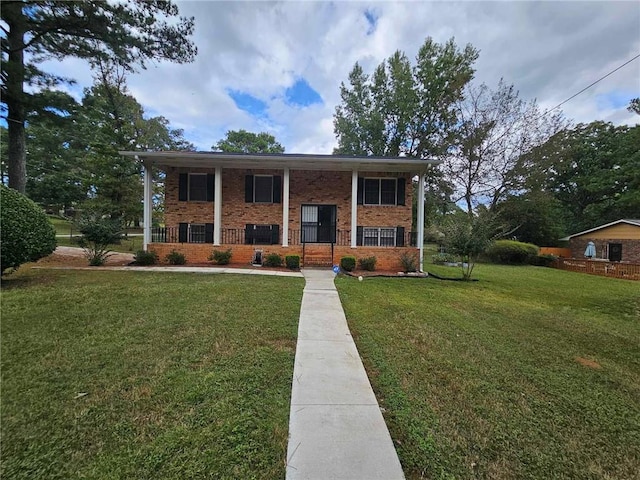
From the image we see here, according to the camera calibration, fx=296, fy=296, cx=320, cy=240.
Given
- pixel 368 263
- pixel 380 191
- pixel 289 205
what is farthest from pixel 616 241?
pixel 289 205

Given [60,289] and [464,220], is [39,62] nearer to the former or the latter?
[60,289]

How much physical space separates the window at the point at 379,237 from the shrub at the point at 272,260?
4.52 meters

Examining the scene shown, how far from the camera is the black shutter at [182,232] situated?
1337 cm

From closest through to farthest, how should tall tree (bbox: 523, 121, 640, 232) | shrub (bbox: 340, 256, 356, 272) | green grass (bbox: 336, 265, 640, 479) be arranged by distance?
green grass (bbox: 336, 265, 640, 479) < shrub (bbox: 340, 256, 356, 272) < tall tree (bbox: 523, 121, 640, 232)

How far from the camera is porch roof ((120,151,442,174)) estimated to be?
11688mm

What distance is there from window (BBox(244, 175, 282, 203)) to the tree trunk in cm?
834

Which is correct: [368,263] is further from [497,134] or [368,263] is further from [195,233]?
[497,134]

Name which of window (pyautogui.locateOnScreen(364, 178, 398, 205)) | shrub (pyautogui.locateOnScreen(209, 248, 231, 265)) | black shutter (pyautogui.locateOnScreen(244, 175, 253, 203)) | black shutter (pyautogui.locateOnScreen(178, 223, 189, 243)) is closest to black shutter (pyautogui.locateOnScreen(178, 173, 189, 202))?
black shutter (pyautogui.locateOnScreen(178, 223, 189, 243))

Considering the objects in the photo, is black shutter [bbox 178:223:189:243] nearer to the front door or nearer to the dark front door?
the front door

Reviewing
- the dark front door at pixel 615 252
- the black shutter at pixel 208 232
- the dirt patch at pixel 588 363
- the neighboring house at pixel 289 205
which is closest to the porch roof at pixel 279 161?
the neighboring house at pixel 289 205

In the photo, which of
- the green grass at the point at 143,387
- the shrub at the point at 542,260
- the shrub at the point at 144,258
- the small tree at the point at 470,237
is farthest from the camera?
the shrub at the point at 542,260

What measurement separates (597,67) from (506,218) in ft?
56.4

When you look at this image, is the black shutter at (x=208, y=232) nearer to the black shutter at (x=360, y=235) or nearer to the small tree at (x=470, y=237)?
the black shutter at (x=360, y=235)

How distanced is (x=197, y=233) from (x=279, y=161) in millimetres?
5163
